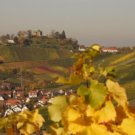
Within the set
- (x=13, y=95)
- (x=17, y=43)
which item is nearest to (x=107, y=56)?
(x=17, y=43)

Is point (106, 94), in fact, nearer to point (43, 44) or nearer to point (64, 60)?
point (64, 60)

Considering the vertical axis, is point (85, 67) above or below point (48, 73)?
above

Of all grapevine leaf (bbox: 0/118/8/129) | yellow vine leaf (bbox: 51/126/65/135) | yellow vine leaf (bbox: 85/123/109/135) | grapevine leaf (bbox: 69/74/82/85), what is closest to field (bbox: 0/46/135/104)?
grapevine leaf (bbox: 0/118/8/129)

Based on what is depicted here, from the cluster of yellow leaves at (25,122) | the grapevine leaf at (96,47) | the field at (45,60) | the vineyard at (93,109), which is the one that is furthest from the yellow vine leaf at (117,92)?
the field at (45,60)

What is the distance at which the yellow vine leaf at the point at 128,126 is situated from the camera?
→ 1433 mm

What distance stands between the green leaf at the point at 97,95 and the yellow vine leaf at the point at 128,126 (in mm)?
92

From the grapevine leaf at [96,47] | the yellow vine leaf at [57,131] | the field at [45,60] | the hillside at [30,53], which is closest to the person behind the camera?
the yellow vine leaf at [57,131]

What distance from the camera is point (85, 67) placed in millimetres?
1863

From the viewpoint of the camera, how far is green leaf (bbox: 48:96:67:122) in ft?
5.17

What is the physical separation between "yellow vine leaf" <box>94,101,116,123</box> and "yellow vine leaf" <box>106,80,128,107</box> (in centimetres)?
3

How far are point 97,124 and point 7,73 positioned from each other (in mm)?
116177

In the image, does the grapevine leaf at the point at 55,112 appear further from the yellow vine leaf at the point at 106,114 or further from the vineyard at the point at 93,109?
the yellow vine leaf at the point at 106,114

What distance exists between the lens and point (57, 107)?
5.21ft

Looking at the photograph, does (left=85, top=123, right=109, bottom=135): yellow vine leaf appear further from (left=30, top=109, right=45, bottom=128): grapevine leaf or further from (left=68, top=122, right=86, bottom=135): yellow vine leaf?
(left=30, top=109, right=45, bottom=128): grapevine leaf
